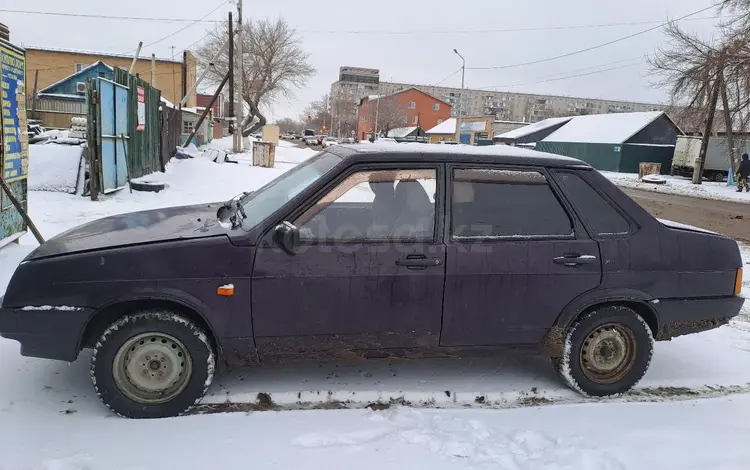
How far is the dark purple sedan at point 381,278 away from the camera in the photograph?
9.82 ft

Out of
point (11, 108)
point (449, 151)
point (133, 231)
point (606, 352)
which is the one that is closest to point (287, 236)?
point (133, 231)

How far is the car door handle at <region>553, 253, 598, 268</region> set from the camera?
11.1ft

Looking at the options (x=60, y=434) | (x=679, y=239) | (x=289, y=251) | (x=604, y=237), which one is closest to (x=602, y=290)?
(x=604, y=237)

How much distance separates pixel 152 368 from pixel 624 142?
39.6m

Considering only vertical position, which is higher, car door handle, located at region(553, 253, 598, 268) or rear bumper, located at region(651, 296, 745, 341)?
car door handle, located at region(553, 253, 598, 268)

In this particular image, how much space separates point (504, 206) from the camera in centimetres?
Answer: 346

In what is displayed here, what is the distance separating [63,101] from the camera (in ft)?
92.3

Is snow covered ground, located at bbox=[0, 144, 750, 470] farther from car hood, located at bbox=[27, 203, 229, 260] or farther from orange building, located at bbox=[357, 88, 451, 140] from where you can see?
orange building, located at bbox=[357, 88, 451, 140]

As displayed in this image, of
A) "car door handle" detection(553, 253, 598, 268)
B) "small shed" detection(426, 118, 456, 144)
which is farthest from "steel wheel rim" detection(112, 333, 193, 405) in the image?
"small shed" detection(426, 118, 456, 144)

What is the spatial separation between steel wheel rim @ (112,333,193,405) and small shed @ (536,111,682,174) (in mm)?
39173

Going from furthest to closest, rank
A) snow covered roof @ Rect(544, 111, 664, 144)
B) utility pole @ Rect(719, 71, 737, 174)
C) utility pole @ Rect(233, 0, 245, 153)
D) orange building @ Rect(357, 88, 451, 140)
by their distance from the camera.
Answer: orange building @ Rect(357, 88, 451, 140)
snow covered roof @ Rect(544, 111, 664, 144)
utility pole @ Rect(233, 0, 245, 153)
utility pole @ Rect(719, 71, 737, 174)

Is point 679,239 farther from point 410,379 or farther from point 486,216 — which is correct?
point 410,379

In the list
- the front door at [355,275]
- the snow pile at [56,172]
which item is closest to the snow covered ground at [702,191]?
the snow pile at [56,172]

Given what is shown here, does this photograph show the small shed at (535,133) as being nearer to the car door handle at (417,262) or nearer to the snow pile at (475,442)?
the car door handle at (417,262)
